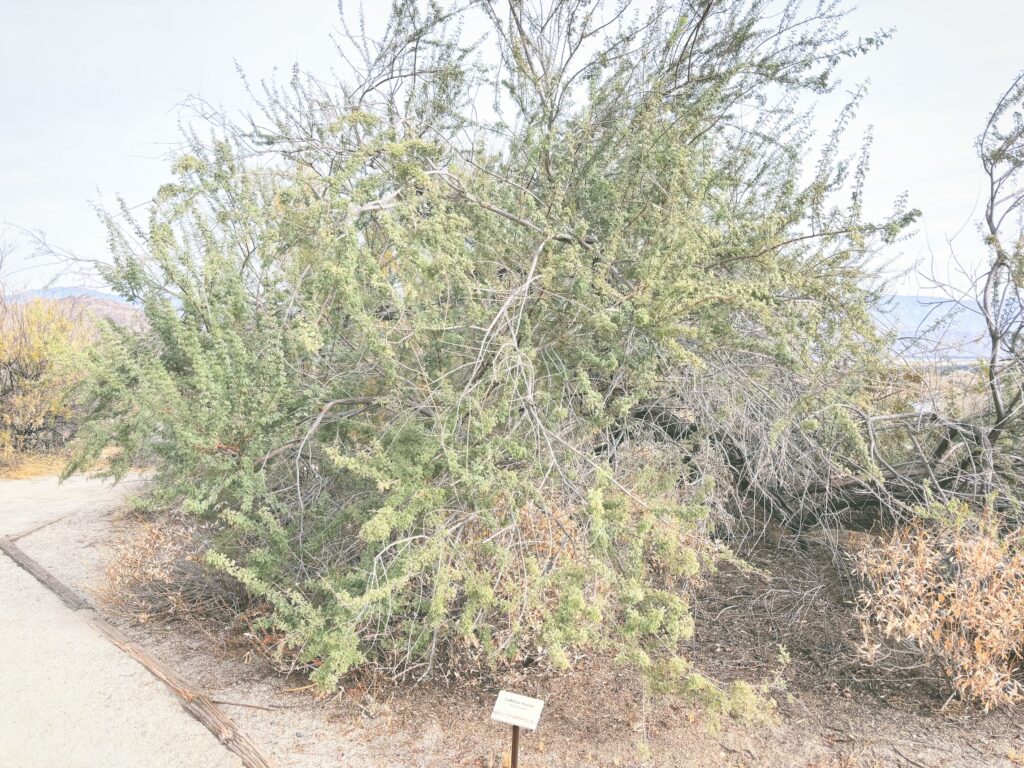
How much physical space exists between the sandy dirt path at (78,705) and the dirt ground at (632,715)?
0.91 ft

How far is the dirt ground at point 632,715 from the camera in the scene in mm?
3695

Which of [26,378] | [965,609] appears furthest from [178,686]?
[26,378]

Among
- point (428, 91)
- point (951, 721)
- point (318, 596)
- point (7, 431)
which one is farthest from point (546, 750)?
point (7, 431)

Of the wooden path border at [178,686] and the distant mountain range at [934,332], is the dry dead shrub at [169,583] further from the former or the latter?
the distant mountain range at [934,332]

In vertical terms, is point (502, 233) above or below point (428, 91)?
below

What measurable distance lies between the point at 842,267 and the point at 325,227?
342 centimetres

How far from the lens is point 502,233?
462cm

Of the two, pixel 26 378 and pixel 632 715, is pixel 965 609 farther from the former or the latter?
pixel 26 378

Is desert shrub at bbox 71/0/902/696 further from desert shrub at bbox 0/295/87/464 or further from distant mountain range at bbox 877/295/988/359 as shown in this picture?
desert shrub at bbox 0/295/87/464

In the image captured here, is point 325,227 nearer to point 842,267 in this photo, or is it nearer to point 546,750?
point 546,750

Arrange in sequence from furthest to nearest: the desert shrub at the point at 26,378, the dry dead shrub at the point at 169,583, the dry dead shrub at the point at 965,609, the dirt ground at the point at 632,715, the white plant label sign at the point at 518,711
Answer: the desert shrub at the point at 26,378
the dry dead shrub at the point at 169,583
the dry dead shrub at the point at 965,609
the dirt ground at the point at 632,715
the white plant label sign at the point at 518,711

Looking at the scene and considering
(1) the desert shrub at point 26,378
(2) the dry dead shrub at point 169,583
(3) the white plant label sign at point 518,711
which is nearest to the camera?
(3) the white plant label sign at point 518,711

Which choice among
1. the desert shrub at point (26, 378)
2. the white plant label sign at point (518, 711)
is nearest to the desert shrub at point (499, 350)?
the white plant label sign at point (518, 711)

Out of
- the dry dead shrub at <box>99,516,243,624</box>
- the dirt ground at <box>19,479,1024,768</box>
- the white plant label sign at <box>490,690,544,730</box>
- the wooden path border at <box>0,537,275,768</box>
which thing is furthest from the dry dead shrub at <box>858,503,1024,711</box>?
the dry dead shrub at <box>99,516,243,624</box>
